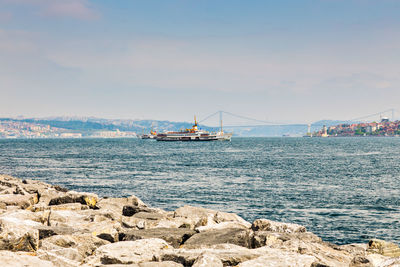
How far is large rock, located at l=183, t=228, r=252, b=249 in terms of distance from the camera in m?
6.68

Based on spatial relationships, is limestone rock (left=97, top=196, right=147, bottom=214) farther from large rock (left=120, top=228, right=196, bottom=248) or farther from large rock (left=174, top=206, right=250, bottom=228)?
large rock (left=120, top=228, right=196, bottom=248)

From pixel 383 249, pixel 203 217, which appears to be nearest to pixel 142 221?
pixel 203 217

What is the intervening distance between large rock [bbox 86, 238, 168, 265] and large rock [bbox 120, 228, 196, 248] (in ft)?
1.89

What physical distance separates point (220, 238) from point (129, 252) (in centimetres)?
184

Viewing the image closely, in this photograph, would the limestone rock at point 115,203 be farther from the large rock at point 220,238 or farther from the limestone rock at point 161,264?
the limestone rock at point 161,264

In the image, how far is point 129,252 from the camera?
18.5 feet

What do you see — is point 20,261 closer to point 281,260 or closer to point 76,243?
point 76,243

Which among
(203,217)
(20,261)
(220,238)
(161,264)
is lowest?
(203,217)

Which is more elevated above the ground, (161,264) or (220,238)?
(161,264)

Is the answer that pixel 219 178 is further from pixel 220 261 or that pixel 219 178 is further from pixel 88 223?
pixel 220 261

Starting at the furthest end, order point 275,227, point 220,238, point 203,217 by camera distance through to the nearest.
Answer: point 203,217, point 275,227, point 220,238

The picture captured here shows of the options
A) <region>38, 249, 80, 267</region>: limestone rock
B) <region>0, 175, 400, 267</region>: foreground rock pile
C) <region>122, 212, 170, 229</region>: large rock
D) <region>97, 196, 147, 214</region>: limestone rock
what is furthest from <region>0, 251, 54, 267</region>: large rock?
Answer: <region>97, 196, 147, 214</region>: limestone rock

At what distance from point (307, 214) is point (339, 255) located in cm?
955

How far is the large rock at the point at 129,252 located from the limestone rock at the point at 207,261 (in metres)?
0.73
